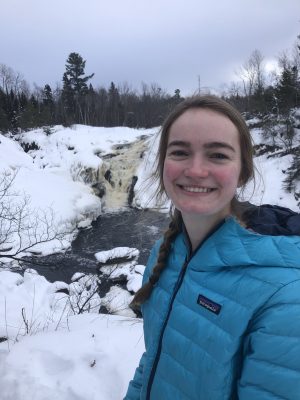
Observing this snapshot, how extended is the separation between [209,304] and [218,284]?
76 millimetres

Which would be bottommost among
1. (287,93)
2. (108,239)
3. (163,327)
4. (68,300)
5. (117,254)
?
(108,239)

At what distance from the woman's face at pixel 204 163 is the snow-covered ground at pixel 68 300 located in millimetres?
468

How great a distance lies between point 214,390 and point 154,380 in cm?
34

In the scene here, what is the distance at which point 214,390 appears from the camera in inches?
43.4

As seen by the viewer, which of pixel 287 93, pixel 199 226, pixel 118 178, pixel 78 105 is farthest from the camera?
pixel 78 105

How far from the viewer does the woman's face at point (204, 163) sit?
122cm

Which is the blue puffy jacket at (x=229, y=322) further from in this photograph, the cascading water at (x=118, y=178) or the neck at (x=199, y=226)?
the cascading water at (x=118, y=178)

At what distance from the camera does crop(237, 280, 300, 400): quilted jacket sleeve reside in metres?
0.91

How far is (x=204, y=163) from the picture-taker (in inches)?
48.5

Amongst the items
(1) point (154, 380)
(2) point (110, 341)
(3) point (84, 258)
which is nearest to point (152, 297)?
(1) point (154, 380)

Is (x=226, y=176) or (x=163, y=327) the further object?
(x=163, y=327)

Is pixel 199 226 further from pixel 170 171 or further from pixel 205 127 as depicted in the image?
pixel 205 127

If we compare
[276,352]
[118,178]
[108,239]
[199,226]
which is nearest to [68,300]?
[108,239]

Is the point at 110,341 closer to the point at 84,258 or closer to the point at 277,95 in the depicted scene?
the point at 84,258
